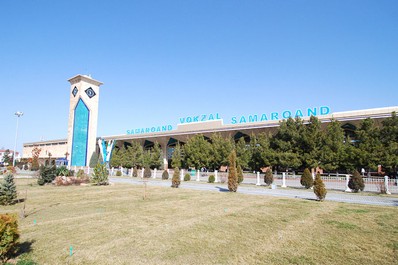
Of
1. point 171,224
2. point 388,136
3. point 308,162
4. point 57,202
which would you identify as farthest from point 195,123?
point 171,224

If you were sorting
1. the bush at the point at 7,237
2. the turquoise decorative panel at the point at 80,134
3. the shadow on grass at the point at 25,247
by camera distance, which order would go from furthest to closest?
the turquoise decorative panel at the point at 80,134, the shadow on grass at the point at 25,247, the bush at the point at 7,237

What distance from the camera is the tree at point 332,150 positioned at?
27631 mm

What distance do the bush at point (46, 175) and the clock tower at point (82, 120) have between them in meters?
30.4

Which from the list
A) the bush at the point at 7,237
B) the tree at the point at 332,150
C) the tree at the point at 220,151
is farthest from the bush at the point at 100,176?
the tree at the point at 332,150

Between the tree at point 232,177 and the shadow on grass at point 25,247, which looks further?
the tree at point 232,177

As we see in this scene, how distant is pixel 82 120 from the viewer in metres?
Answer: 53.0

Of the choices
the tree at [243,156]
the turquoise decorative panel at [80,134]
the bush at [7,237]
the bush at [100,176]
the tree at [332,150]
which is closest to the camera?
the bush at [7,237]

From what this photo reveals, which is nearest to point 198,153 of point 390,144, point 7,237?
point 390,144

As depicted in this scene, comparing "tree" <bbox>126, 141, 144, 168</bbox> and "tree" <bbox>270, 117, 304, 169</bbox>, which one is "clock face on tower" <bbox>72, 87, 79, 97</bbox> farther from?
"tree" <bbox>270, 117, 304, 169</bbox>

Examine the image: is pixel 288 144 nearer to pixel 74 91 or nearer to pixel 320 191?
pixel 320 191

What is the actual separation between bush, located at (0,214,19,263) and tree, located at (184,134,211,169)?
30.9 metres

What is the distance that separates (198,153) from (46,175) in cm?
1927

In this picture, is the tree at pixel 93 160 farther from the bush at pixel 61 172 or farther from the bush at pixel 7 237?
the bush at pixel 7 237

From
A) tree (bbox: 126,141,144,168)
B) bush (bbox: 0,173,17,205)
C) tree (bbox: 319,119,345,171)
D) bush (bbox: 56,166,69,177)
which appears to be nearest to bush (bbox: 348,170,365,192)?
tree (bbox: 319,119,345,171)
